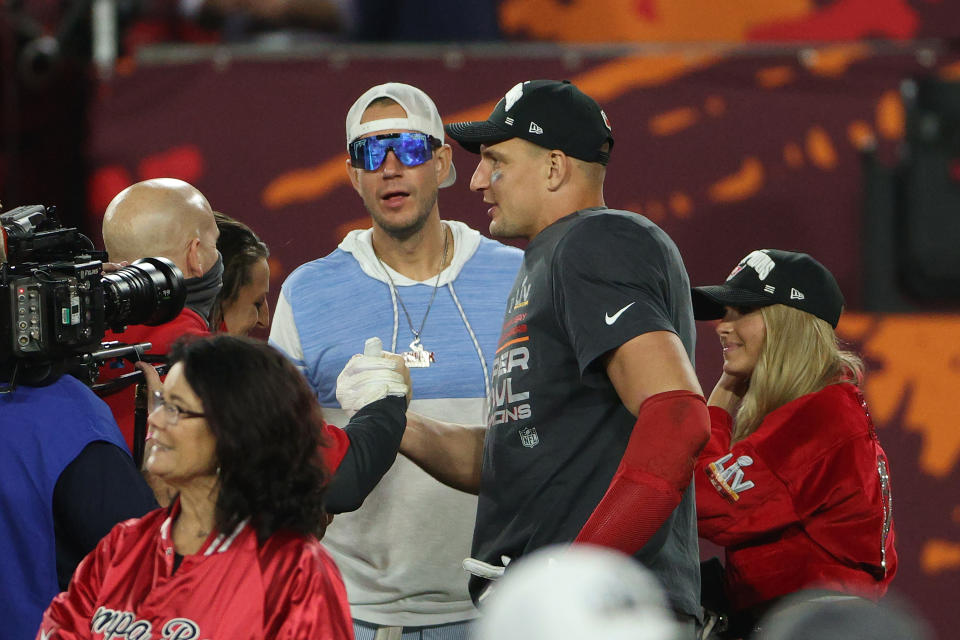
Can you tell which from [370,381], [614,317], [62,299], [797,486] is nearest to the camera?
[614,317]

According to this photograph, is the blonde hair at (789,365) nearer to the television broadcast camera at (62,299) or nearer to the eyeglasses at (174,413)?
the television broadcast camera at (62,299)

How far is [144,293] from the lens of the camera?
2342 millimetres

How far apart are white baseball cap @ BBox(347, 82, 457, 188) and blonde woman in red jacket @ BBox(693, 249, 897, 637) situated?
2.87 feet

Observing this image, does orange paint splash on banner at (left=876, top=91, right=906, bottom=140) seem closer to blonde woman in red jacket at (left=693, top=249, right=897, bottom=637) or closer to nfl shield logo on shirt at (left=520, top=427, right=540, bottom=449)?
blonde woman in red jacket at (left=693, top=249, right=897, bottom=637)

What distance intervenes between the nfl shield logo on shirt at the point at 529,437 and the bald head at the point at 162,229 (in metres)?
1.06

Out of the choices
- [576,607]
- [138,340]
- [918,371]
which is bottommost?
[918,371]

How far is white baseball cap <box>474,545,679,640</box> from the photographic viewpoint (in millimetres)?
899

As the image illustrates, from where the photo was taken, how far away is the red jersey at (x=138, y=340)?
258 centimetres

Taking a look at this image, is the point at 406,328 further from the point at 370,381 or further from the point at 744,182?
the point at 744,182

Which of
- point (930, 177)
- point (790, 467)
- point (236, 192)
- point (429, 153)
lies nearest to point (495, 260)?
point (429, 153)

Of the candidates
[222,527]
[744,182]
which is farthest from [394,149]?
[744,182]

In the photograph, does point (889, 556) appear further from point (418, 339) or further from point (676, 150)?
point (676, 150)

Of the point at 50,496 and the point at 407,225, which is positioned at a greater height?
the point at 407,225

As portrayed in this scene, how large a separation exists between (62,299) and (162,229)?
73cm
